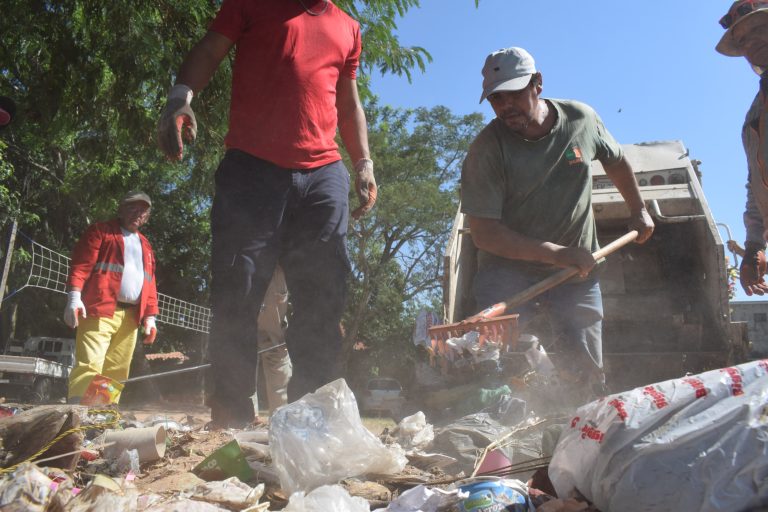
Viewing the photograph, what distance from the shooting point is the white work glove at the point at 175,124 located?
2484 millimetres

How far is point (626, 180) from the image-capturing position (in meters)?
3.70

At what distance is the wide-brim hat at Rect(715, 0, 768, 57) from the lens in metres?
3.02

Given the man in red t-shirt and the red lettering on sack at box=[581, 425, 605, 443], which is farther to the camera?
the man in red t-shirt

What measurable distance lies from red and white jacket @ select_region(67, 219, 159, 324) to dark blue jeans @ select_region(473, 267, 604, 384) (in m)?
2.37

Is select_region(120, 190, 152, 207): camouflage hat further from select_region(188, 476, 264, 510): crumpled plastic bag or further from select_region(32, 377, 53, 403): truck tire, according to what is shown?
select_region(32, 377, 53, 403): truck tire

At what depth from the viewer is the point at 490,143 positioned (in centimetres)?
331

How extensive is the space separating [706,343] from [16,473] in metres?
5.10

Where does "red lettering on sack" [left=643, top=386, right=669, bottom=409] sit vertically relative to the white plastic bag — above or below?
above

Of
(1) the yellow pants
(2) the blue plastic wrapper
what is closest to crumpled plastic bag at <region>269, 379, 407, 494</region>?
(2) the blue plastic wrapper

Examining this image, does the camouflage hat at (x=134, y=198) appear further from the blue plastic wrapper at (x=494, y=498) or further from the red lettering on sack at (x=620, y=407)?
the red lettering on sack at (x=620, y=407)

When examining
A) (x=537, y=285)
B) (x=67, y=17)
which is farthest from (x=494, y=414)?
(x=67, y=17)

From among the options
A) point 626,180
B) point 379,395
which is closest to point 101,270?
point 626,180

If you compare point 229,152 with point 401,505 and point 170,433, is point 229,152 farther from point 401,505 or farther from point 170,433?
point 401,505

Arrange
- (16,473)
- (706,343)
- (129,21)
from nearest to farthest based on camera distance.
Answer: (16,473) → (129,21) → (706,343)
